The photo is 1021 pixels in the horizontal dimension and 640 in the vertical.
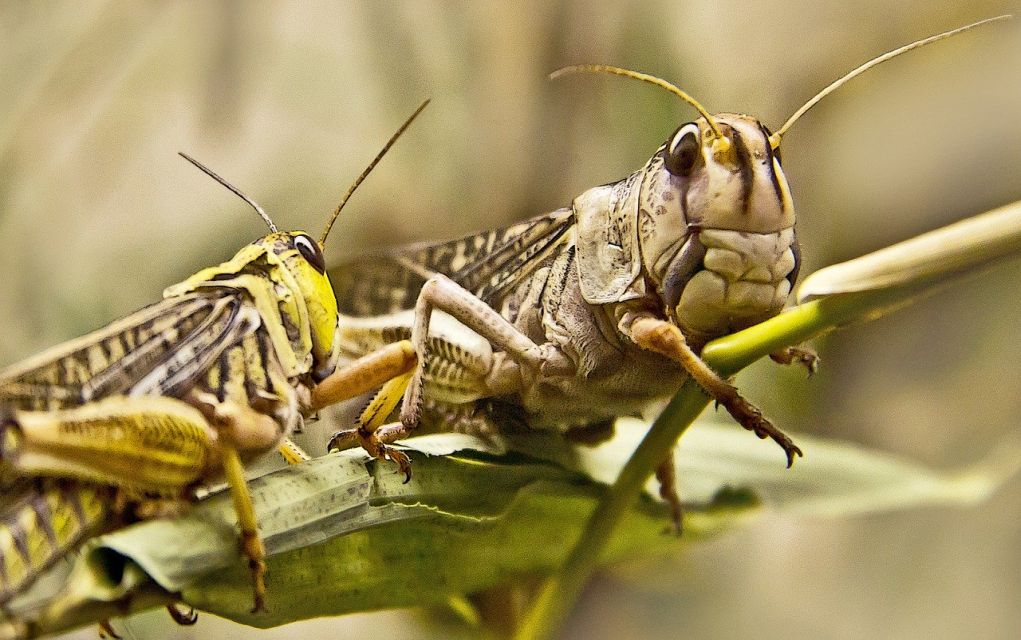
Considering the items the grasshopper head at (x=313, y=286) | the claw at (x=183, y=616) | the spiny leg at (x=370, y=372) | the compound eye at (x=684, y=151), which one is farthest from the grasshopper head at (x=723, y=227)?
the claw at (x=183, y=616)

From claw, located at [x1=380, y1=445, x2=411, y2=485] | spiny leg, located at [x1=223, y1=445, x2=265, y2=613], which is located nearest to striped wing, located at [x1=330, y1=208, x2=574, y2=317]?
claw, located at [x1=380, y1=445, x2=411, y2=485]

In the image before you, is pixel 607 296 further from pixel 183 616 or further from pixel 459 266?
pixel 183 616

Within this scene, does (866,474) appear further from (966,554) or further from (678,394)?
(966,554)

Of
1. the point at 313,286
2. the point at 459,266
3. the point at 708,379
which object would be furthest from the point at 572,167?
the point at 708,379

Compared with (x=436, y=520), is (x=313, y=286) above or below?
above

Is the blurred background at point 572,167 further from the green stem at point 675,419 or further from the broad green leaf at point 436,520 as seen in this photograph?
the green stem at point 675,419

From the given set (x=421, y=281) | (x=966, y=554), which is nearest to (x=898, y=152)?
(x=966, y=554)
